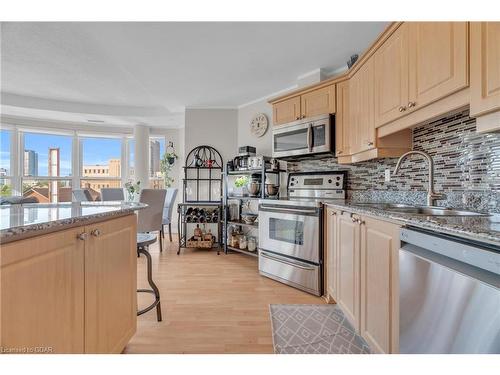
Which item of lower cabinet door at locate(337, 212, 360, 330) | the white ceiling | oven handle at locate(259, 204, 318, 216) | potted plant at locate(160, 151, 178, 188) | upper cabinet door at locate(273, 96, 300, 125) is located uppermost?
the white ceiling

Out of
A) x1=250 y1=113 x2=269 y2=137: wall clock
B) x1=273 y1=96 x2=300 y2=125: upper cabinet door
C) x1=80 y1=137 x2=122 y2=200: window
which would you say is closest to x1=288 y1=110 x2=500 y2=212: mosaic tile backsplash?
x1=273 y1=96 x2=300 y2=125: upper cabinet door

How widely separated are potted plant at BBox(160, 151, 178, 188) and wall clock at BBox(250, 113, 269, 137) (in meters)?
2.18

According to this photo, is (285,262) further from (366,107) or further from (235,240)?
Result: (366,107)

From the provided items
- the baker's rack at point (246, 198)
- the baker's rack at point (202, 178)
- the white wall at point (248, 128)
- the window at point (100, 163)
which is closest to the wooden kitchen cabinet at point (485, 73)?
the baker's rack at point (246, 198)

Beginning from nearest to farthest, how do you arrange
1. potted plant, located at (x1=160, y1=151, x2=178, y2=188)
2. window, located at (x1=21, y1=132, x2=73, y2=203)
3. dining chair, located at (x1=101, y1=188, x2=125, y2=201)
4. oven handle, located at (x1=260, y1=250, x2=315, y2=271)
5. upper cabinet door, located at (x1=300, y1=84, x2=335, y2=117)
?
oven handle, located at (x1=260, y1=250, x2=315, y2=271)
upper cabinet door, located at (x1=300, y1=84, x2=335, y2=117)
dining chair, located at (x1=101, y1=188, x2=125, y2=201)
window, located at (x1=21, y1=132, x2=73, y2=203)
potted plant, located at (x1=160, y1=151, x2=178, y2=188)

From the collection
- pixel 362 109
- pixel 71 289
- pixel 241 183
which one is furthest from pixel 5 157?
pixel 362 109

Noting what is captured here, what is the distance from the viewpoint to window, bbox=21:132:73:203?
4922 mm

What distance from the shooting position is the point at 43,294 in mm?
817

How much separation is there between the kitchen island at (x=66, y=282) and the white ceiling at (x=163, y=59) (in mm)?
1889

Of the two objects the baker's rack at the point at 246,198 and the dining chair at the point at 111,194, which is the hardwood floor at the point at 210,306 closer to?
the baker's rack at the point at 246,198

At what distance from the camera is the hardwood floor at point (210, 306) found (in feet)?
5.11

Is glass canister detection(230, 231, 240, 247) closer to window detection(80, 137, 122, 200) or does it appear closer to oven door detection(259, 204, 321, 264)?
oven door detection(259, 204, 321, 264)

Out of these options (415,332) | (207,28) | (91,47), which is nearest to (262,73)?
(207,28)
